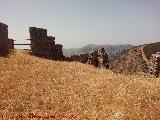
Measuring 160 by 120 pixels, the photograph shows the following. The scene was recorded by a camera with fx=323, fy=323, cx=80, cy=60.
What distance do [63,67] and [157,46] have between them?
352 ft

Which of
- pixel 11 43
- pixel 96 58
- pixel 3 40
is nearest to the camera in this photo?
pixel 3 40

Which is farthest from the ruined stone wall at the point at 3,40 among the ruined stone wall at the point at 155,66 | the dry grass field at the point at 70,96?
the ruined stone wall at the point at 155,66

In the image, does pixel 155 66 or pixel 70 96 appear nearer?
pixel 70 96

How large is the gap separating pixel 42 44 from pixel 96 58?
24.9 ft

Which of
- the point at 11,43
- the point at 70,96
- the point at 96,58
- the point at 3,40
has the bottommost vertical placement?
the point at 70,96

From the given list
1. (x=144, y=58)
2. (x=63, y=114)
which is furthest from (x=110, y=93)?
(x=144, y=58)

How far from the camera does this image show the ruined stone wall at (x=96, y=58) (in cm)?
3747

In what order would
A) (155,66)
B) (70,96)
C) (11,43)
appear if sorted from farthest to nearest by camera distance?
(11,43) < (155,66) < (70,96)

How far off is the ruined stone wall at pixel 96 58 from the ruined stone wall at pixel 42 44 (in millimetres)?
3210

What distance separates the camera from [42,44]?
114 ft

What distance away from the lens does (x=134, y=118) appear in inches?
562

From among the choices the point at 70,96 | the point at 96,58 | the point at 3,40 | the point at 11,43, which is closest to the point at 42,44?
the point at 11,43

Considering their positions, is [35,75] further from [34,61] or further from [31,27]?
[31,27]

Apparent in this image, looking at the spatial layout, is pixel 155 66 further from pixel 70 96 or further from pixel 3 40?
pixel 70 96
